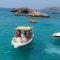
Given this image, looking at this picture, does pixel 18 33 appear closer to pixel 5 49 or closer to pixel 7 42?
pixel 5 49

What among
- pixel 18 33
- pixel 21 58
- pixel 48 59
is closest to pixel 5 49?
pixel 18 33

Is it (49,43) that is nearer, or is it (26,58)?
(26,58)

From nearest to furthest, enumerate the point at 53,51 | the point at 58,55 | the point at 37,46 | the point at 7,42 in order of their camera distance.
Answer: the point at 58,55, the point at 53,51, the point at 37,46, the point at 7,42

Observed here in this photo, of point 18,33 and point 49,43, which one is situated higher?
point 18,33

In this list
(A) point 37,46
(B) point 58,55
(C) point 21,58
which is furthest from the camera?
(A) point 37,46

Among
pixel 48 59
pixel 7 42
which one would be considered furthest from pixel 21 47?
pixel 7 42

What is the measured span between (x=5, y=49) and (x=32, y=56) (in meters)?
4.26

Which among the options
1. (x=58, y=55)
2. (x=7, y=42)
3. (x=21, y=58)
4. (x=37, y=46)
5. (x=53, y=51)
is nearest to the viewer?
(x=21, y=58)

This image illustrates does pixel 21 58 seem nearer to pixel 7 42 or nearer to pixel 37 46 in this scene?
pixel 37 46

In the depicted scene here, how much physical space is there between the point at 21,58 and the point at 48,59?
2910 mm

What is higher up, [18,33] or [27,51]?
[18,33]

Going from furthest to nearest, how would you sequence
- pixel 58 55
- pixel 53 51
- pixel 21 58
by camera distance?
1. pixel 53 51
2. pixel 58 55
3. pixel 21 58

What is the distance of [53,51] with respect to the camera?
27188mm

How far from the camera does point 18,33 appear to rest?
88.2ft
